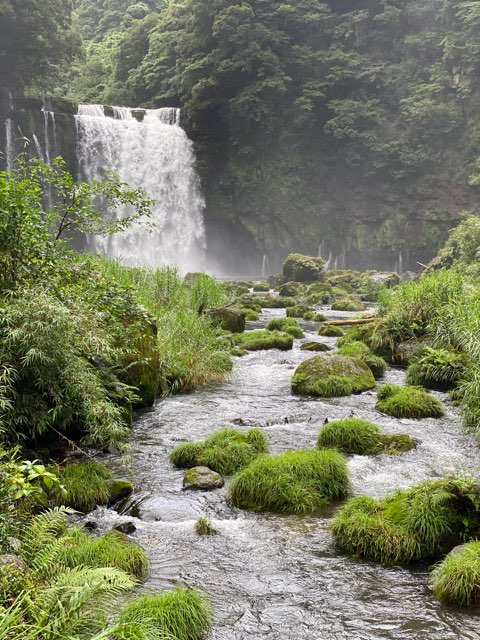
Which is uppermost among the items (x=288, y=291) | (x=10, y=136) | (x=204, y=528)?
(x=10, y=136)

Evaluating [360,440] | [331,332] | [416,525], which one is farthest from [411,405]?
[331,332]

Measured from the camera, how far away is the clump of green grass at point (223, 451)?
8.12 metres

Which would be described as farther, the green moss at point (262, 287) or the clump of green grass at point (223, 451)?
the green moss at point (262, 287)

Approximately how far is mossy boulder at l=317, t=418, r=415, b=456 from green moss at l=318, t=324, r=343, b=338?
12.0 meters

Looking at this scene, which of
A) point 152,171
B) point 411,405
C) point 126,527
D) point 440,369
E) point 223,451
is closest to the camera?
point 126,527

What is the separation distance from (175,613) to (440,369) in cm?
1030

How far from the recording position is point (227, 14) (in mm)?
48062

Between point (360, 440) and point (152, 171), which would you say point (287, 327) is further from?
point (152, 171)

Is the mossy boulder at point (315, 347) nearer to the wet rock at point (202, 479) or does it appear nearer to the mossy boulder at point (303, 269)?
the wet rock at point (202, 479)

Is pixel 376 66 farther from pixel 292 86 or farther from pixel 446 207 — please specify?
pixel 446 207

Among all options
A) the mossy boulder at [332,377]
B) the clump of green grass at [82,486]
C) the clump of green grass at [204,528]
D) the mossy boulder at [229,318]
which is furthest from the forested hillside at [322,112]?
the clump of green grass at [204,528]

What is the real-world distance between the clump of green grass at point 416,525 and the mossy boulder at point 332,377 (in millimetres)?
6788

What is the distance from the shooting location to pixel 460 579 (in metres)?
4.80

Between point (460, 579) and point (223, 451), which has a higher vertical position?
point (460, 579)
